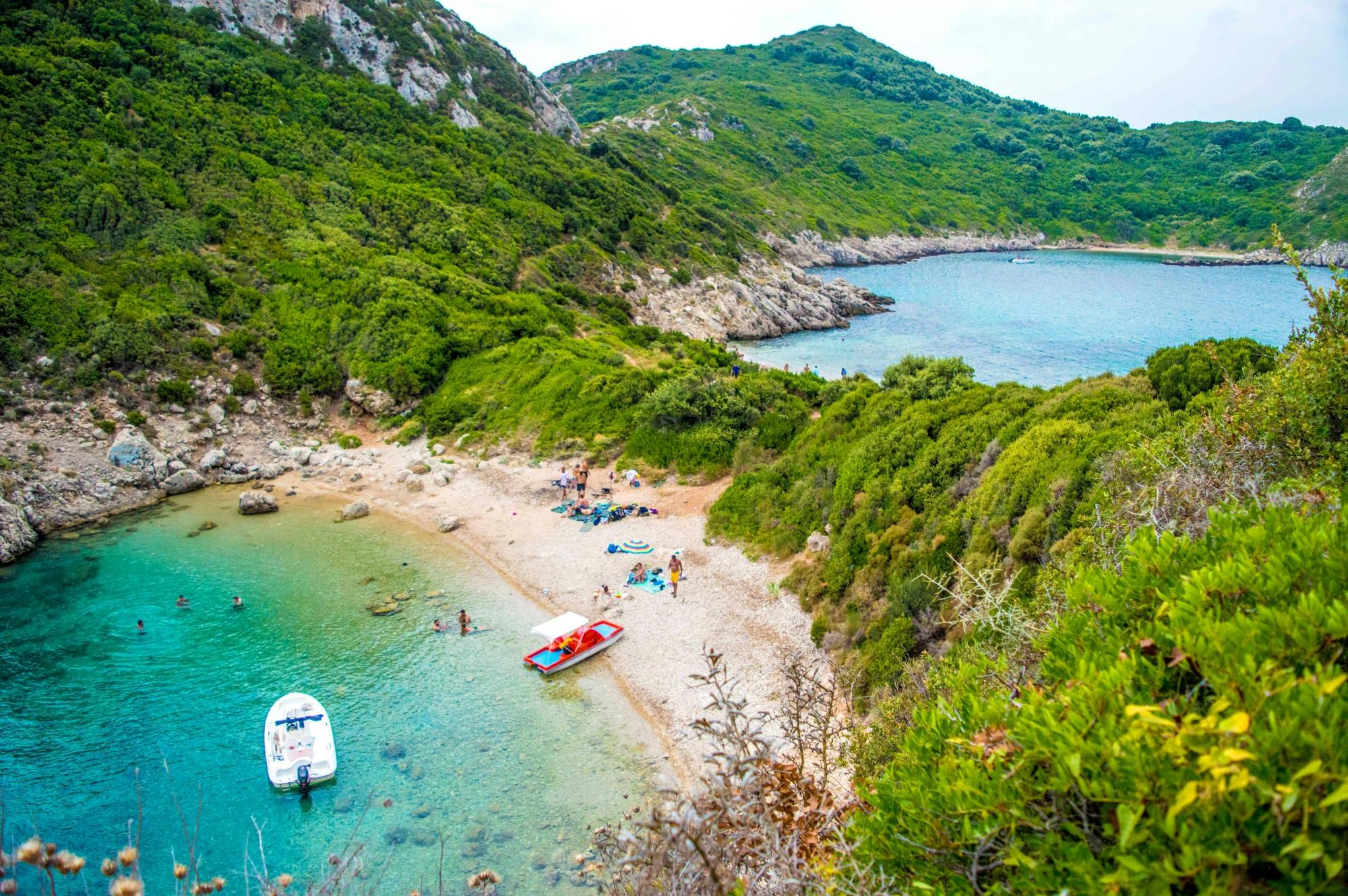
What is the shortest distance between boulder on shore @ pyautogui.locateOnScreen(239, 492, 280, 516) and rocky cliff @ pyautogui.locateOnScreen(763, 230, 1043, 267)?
7625 centimetres

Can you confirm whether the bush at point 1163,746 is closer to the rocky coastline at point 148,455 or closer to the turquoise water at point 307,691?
the turquoise water at point 307,691

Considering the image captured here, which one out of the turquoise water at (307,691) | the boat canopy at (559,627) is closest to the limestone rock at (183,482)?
the turquoise water at (307,691)

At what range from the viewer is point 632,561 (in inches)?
918

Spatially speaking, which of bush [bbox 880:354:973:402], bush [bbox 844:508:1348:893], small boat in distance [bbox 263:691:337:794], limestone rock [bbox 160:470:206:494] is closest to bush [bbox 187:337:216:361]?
limestone rock [bbox 160:470:206:494]

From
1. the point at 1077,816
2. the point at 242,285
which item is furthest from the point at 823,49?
the point at 1077,816

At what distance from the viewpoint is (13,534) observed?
2353 cm

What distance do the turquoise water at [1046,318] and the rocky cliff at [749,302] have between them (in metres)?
1.72

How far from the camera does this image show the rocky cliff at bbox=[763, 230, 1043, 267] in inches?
3824

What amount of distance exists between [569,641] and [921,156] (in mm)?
147825

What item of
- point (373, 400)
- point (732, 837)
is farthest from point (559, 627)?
point (373, 400)

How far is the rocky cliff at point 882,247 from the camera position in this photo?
97125mm

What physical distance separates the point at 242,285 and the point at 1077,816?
44.2 metres

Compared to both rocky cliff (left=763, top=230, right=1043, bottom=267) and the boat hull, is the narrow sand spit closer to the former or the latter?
the boat hull

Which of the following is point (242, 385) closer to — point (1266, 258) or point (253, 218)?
point (253, 218)
